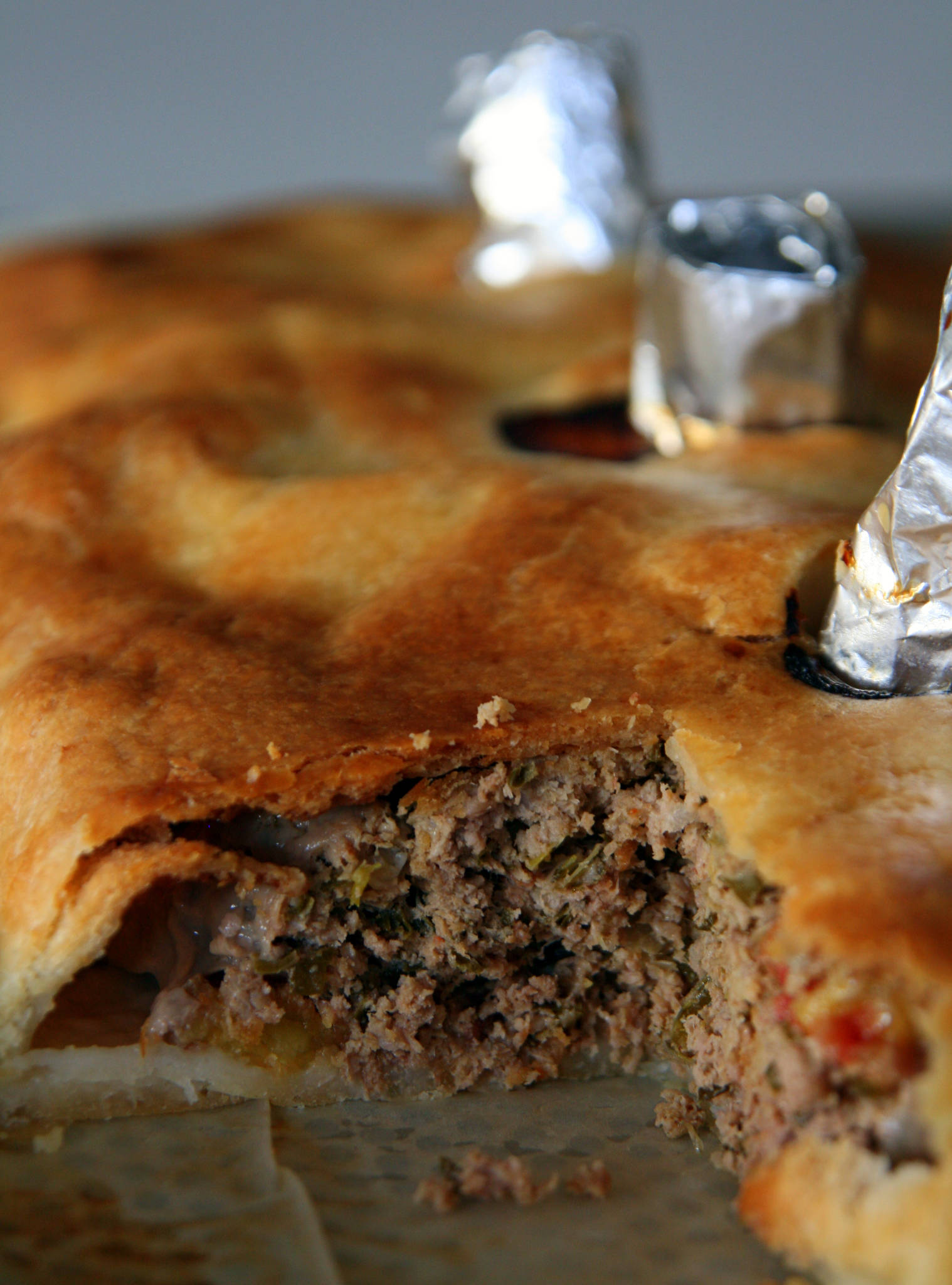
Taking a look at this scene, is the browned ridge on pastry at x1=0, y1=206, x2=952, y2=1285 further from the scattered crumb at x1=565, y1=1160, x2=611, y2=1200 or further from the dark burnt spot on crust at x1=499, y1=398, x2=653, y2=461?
the dark burnt spot on crust at x1=499, y1=398, x2=653, y2=461

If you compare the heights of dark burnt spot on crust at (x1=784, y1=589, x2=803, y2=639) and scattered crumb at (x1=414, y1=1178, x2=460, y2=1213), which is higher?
dark burnt spot on crust at (x1=784, y1=589, x2=803, y2=639)

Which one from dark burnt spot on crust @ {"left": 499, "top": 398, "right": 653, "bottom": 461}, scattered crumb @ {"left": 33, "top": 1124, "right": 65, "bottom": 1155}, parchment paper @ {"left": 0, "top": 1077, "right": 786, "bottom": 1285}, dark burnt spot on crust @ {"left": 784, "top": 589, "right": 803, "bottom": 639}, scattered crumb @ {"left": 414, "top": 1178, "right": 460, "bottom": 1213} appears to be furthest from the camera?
dark burnt spot on crust @ {"left": 499, "top": 398, "right": 653, "bottom": 461}

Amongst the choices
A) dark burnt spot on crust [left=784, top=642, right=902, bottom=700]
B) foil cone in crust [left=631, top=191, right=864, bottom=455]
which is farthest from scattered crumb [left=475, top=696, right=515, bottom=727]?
foil cone in crust [left=631, top=191, right=864, bottom=455]

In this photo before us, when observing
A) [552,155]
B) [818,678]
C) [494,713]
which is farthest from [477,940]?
[552,155]

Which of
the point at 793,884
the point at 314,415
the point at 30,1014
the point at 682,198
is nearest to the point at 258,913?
the point at 30,1014

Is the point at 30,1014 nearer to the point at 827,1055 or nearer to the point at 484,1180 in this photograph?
the point at 484,1180

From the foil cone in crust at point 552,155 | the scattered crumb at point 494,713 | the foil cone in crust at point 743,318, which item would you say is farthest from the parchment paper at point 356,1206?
the foil cone in crust at point 552,155
